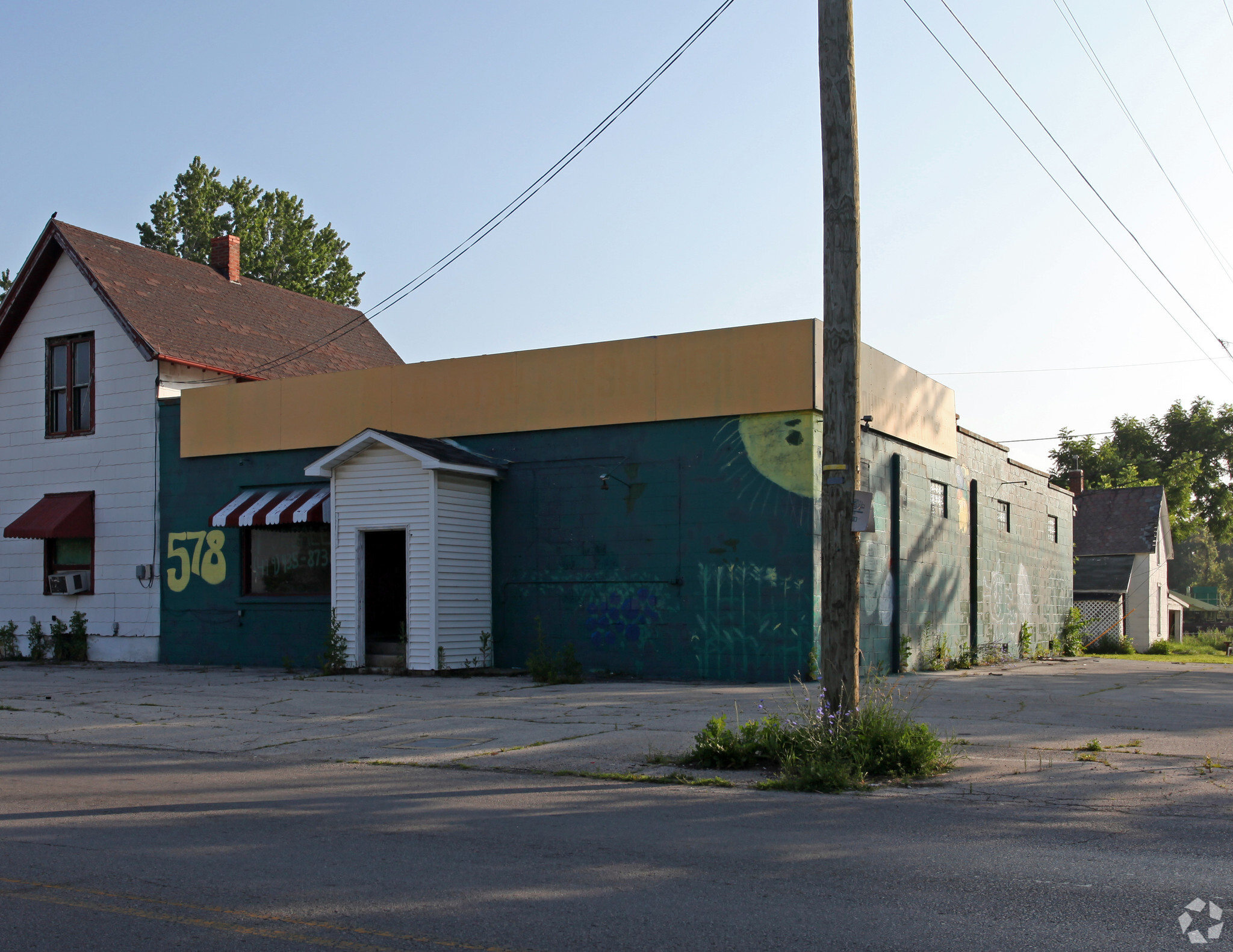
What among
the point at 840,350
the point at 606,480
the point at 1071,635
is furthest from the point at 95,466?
Result: the point at 1071,635

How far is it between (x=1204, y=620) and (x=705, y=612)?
57947mm

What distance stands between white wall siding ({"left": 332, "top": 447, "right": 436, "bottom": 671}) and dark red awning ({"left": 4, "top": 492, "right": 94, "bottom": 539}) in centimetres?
754

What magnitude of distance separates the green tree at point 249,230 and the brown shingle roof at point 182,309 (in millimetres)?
26769

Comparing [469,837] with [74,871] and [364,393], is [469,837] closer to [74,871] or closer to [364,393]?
[74,871]

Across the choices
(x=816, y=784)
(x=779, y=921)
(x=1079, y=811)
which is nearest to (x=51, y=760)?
(x=816, y=784)

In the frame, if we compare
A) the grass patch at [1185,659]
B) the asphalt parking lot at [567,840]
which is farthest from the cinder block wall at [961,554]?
the asphalt parking lot at [567,840]

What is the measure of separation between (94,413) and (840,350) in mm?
19354

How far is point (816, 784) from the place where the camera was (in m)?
8.69

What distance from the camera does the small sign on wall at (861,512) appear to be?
9688 mm

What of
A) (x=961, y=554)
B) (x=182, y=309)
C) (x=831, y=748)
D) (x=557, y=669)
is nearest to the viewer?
(x=831, y=748)

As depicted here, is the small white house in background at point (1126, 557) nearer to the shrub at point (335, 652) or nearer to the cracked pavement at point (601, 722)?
the cracked pavement at point (601, 722)

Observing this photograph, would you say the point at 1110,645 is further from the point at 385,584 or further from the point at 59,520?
the point at 59,520

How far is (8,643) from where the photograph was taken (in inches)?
964

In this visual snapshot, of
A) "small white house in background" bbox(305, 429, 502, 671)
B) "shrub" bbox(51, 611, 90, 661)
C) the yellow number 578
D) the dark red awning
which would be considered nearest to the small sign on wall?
"small white house in background" bbox(305, 429, 502, 671)
